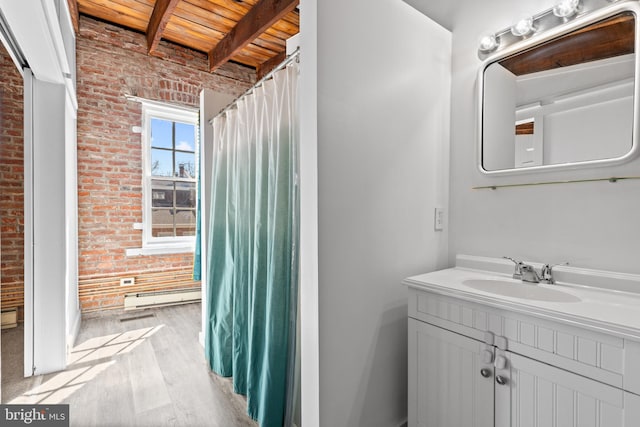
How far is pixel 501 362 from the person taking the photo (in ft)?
3.63

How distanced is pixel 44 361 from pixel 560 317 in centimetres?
311

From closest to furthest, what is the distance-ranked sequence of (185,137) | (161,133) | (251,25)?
(251,25) → (161,133) → (185,137)

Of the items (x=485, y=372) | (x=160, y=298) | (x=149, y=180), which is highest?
(x=149, y=180)

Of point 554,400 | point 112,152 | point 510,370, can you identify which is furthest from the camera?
point 112,152

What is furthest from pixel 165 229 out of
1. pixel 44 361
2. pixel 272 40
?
pixel 272 40

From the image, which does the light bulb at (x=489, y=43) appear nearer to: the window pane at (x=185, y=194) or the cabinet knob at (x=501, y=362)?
the cabinet knob at (x=501, y=362)

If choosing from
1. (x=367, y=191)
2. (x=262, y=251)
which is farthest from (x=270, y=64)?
(x=367, y=191)

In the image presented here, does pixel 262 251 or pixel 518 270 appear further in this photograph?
pixel 262 251

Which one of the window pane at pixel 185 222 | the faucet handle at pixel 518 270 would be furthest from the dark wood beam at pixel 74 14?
the faucet handle at pixel 518 270

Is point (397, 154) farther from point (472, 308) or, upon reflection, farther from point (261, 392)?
point (261, 392)

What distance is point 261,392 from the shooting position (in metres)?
1.61

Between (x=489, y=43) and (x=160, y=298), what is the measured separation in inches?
156

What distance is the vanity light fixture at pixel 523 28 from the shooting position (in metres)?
1.44

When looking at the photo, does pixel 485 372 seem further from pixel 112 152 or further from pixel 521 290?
pixel 112 152
